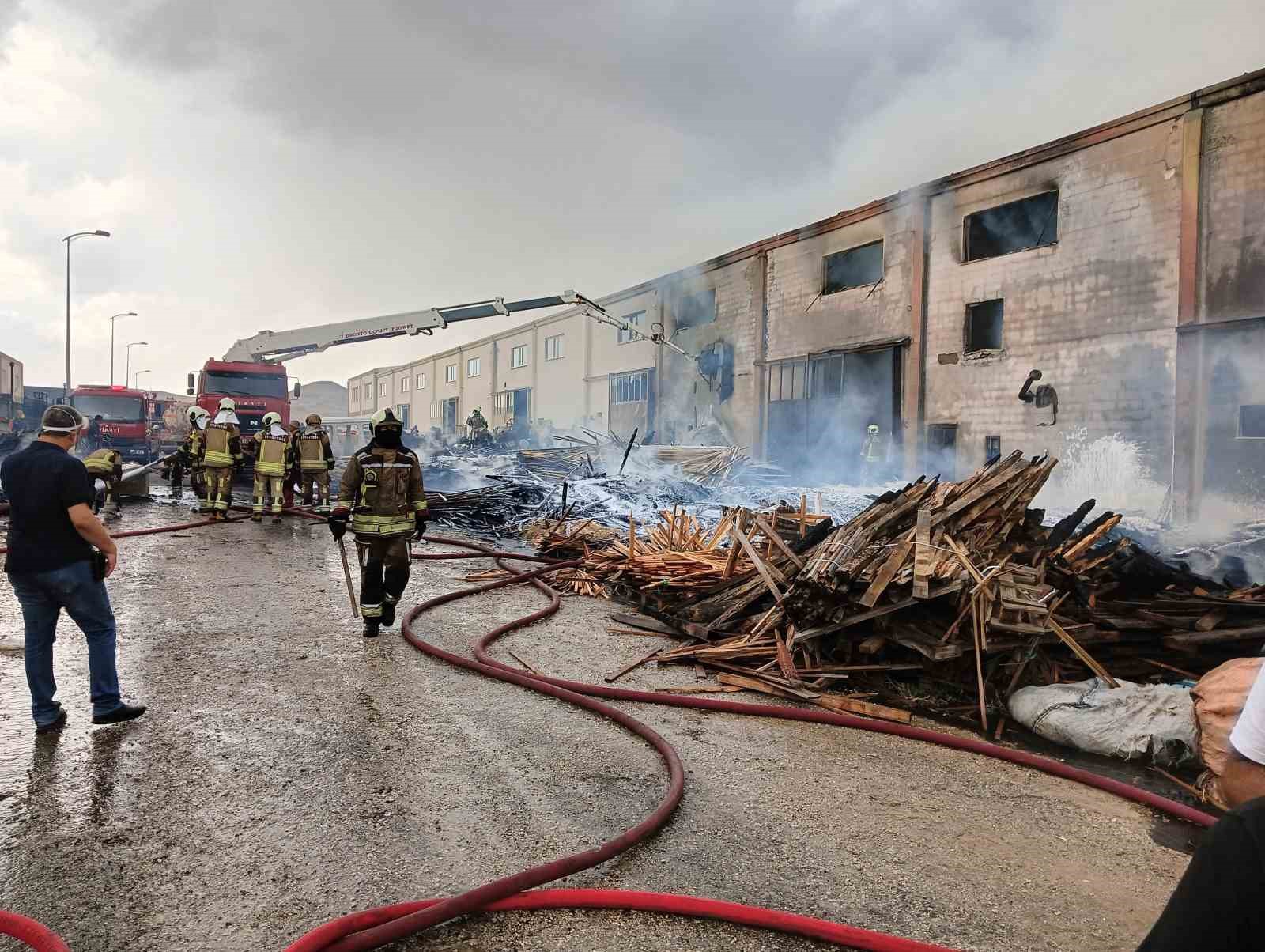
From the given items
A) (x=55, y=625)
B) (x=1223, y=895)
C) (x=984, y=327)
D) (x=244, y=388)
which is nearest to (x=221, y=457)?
(x=244, y=388)

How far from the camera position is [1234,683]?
129 inches

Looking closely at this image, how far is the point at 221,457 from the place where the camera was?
1250 cm

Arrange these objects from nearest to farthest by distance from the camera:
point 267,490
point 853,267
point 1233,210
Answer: point 1233,210 → point 267,490 → point 853,267

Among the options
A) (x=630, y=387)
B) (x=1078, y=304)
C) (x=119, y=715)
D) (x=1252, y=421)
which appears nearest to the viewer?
(x=119, y=715)

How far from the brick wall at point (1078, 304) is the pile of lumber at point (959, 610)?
878 cm

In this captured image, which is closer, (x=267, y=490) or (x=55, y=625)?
(x=55, y=625)

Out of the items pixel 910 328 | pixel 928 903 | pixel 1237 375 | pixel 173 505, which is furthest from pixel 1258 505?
pixel 173 505

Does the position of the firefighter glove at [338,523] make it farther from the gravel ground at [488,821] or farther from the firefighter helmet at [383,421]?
the gravel ground at [488,821]

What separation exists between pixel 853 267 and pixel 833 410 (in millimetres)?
3721

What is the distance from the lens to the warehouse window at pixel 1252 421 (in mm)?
11898

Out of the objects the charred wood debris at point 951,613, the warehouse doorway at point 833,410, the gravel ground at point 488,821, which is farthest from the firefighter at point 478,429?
the gravel ground at point 488,821

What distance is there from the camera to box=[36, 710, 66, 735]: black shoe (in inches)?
A: 156

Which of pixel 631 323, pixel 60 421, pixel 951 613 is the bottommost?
pixel 951 613

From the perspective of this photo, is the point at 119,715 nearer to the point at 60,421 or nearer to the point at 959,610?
the point at 60,421
